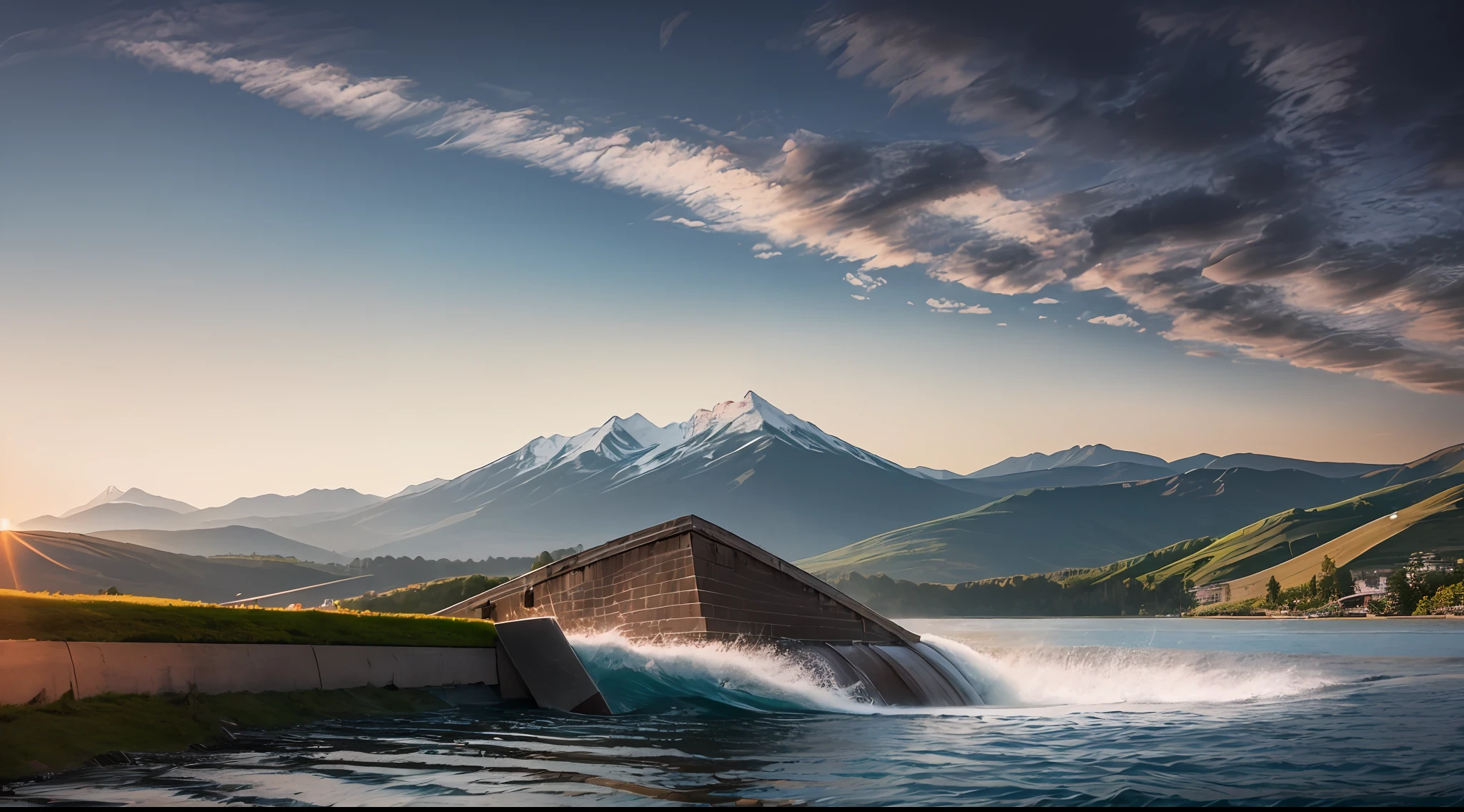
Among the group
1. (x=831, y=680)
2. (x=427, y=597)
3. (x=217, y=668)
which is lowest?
(x=427, y=597)

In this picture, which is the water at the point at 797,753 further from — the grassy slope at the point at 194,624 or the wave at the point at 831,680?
the grassy slope at the point at 194,624

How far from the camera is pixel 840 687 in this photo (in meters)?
26.5

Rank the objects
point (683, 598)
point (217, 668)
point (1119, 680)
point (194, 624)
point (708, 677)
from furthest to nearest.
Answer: point (1119, 680), point (683, 598), point (708, 677), point (194, 624), point (217, 668)

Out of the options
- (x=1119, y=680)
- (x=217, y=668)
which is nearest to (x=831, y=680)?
(x=1119, y=680)

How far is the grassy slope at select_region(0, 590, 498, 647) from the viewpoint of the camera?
1299 cm

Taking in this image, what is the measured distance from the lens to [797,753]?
1386cm

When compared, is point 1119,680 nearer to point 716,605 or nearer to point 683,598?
point 716,605

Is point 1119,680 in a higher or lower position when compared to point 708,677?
lower

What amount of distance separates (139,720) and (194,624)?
8.92 ft

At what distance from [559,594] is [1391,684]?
2931 centimetres

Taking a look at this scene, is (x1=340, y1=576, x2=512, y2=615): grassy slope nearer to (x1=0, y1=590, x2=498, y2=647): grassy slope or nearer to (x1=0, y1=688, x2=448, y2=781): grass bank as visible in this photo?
(x1=0, y1=590, x2=498, y2=647): grassy slope

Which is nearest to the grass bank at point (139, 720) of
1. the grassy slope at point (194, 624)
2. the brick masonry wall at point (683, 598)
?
the grassy slope at point (194, 624)

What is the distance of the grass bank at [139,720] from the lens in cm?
1087

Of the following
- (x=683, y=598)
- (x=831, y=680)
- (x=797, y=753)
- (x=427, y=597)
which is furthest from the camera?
(x=427, y=597)
